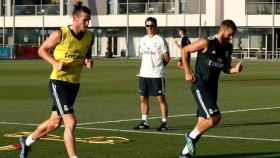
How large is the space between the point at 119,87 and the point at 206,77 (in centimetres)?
1963

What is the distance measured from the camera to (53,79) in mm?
11352

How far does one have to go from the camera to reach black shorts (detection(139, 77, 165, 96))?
16.5 m

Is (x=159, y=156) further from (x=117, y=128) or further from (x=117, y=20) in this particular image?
(x=117, y=20)

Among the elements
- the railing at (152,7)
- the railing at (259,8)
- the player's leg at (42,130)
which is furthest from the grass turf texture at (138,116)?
the railing at (152,7)

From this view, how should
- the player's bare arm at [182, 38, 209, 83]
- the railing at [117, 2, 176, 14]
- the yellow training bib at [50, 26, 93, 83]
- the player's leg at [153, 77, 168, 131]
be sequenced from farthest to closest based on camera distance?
the railing at [117, 2, 176, 14]
the player's leg at [153, 77, 168, 131]
the player's bare arm at [182, 38, 209, 83]
the yellow training bib at [50, 26, 93, 83]

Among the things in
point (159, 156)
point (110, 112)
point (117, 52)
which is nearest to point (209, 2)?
point (117, 52)

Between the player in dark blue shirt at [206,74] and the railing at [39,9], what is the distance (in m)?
87.6

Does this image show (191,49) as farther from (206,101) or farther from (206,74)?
(206,101)

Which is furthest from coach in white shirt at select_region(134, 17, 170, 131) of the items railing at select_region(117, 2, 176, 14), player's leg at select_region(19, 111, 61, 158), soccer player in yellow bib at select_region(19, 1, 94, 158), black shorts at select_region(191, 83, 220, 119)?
railing at select_region(117, 2, 176, 14)

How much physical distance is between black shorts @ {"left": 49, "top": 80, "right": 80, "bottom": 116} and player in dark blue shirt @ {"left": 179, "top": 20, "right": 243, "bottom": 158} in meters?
1.71

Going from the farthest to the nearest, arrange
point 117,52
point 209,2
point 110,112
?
point 117,52 → point 209,2 → point 110,112

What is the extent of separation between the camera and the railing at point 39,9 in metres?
99.0

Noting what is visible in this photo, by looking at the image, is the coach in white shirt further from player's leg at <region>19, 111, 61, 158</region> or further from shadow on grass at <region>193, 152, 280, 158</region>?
player's leg at <region>19, 111, 61, 158</region>

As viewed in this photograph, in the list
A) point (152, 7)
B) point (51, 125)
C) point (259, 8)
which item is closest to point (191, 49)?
point (51, 125)
